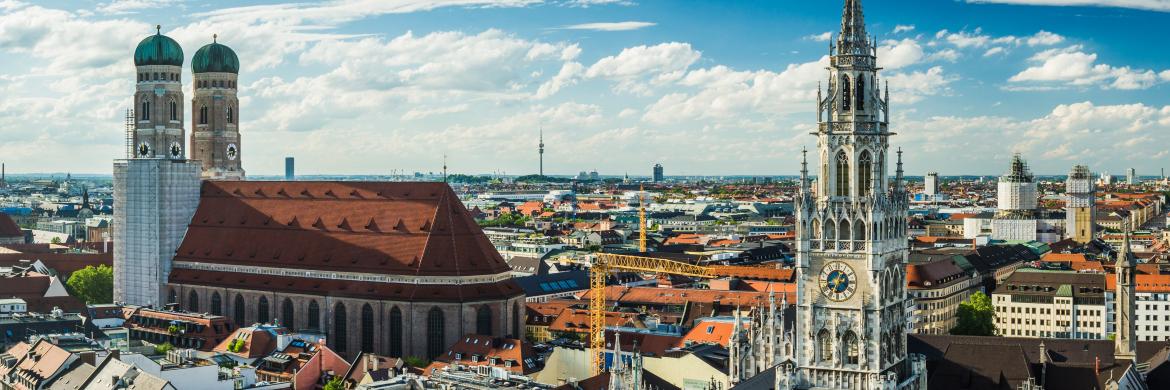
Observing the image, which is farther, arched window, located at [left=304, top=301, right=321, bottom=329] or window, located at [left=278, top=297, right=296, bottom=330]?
window, located at [left=278, top=297, right=296, bottom=330]

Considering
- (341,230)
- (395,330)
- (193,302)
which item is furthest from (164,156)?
(395,330)

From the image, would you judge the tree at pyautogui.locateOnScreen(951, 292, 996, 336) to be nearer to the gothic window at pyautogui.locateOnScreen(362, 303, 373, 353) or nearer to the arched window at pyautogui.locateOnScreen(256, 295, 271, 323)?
the gothic window at pyautogui.locateOnScreen(362, 303, 373, 353)

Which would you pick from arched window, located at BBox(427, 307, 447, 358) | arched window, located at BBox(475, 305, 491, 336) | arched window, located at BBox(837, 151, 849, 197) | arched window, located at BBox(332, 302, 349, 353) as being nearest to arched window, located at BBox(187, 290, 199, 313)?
arched window, located at BBox(332, 302, 349, 353)

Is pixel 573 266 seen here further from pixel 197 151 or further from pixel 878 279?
pixel 878 279

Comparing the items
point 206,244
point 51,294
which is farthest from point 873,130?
point 51,294

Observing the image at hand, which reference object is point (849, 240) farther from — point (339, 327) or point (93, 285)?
point (93, 285)

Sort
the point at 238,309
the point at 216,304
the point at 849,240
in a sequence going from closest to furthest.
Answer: the point at 849,240 → the point at 238,309 → the point at 216,304

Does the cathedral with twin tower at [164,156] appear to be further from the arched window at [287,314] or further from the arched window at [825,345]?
the arched window at [825,345]

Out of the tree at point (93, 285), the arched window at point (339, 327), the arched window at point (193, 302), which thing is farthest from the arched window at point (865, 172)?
the tree at point (93, 285)
